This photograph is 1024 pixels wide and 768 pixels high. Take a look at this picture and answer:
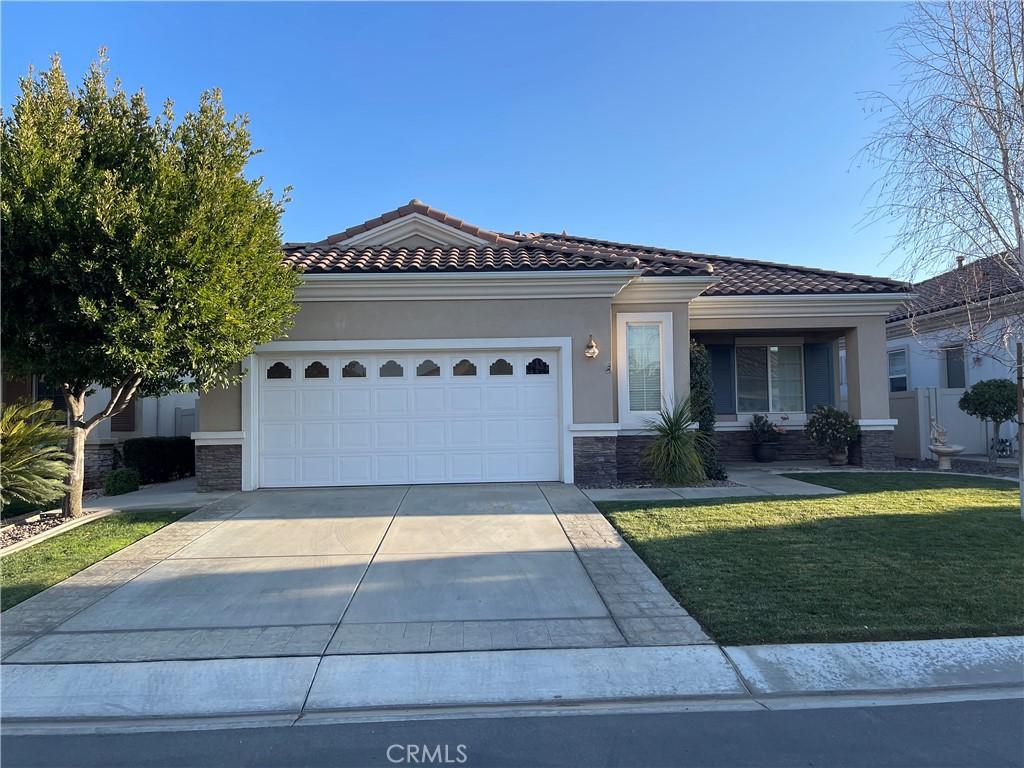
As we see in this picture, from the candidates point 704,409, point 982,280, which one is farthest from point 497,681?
point 704,409

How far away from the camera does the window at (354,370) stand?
37.5 feet

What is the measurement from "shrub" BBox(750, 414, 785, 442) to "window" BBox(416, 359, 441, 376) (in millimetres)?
8418

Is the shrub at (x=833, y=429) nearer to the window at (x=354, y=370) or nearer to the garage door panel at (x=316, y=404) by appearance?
the window at (x=354, y=370)

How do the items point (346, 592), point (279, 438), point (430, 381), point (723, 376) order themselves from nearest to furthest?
point (346, 592) → point (279, 438) → point (430, 381) → point (723, 376)

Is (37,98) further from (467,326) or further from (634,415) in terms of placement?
(634,415)

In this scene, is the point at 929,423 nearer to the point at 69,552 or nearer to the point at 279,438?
the point at 279,438

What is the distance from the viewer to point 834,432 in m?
13.7

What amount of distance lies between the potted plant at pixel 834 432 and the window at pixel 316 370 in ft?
34.9

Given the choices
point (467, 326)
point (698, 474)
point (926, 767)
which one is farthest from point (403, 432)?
point (926, 767)

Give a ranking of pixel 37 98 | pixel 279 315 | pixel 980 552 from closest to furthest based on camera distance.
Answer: pixel 980 552, pixel 37 98, pixel 279 315

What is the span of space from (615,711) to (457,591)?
2.30 meters

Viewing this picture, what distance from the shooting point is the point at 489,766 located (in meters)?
3.45

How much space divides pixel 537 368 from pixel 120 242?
22.2ft

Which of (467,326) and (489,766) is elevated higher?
(467,326)
